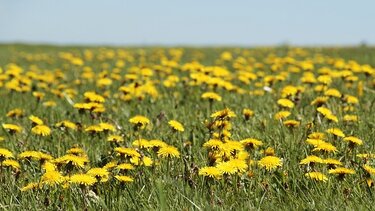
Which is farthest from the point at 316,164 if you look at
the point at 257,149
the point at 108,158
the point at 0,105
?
the point at 0,105

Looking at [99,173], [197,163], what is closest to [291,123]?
[197,163]

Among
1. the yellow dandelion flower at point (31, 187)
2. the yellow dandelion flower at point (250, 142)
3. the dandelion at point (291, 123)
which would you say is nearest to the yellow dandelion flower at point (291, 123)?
the dandelion at point (291, 123)

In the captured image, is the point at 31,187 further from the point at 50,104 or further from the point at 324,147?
the point at 50,104

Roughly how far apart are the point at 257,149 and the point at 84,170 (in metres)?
1.04

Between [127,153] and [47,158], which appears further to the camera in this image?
[47,158]

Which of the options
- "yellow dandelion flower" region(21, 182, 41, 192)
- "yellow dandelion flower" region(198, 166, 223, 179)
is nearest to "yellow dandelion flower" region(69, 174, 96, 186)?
"yellow dandelion flower" region(21, 182, 41, 192)

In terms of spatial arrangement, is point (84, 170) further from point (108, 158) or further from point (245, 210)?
point (245, 210)

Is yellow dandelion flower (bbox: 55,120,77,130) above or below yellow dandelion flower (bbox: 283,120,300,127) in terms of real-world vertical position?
below

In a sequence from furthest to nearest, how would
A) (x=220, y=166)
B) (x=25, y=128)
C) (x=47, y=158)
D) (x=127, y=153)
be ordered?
(x=25, y=128), (x=47, y=158), (x=127, y=153), (x=220, y=166)

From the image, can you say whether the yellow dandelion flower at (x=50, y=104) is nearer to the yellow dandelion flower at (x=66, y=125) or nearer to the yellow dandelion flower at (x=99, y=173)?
the yellow dandelion flower at (x=66, y=125)

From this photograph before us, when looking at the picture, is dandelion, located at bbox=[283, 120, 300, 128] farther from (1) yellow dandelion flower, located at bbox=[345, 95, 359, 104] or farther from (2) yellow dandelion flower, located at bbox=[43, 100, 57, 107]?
(2) yellow dandelion flower, located at bbox=[43, 100, 57, 107]

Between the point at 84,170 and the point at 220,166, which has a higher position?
the point at 220,166

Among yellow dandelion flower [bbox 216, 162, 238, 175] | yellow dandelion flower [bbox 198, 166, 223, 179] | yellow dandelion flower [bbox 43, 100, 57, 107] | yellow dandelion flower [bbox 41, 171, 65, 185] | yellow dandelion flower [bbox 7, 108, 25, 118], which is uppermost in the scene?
yellow dandelion flower [bbox 216, 162, 238, 175]

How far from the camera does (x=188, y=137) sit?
3.84 metres
